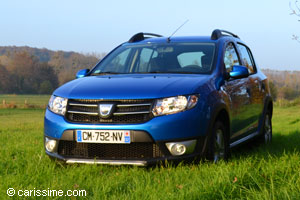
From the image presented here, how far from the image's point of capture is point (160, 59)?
6.23m

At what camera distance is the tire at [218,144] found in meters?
5.10

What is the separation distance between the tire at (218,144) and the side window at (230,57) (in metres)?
1.07

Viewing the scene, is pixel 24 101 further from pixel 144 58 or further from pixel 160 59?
pixel 160 59

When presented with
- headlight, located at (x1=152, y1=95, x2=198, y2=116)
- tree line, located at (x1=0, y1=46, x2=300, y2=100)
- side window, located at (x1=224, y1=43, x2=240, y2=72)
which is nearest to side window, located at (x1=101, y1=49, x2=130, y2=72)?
side window, located at (x1=224, y1=43, x2=240, y2=72)

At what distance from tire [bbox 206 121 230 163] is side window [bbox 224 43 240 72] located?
1.07 meters

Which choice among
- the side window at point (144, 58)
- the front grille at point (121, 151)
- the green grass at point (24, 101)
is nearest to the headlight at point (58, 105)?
the front grille at point (121, 151)

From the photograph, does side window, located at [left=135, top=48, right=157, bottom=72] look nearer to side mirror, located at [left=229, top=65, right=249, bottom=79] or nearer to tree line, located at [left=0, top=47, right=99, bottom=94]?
side mirror, located at [left=229, top=65, right=249, bottom=79]

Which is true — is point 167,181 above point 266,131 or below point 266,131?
above

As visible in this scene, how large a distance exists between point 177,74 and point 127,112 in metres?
1.09

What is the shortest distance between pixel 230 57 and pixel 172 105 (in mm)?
2068

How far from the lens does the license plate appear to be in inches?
188

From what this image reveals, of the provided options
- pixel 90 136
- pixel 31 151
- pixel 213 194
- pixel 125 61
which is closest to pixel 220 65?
pixel 125 61

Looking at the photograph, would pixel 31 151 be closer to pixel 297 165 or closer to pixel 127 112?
pixel 127 112

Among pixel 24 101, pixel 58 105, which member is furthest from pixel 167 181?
pixel 24 101
